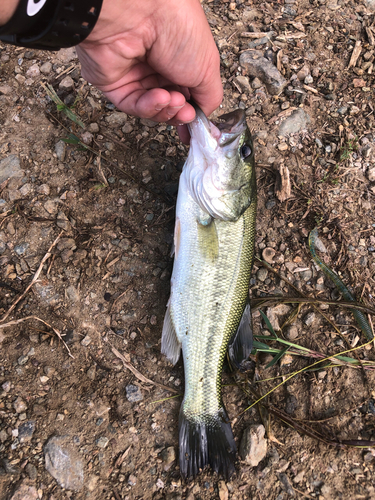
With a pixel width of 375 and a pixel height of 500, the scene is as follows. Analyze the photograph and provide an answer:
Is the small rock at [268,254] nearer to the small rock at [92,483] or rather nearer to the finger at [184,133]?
the finger at [184,133]

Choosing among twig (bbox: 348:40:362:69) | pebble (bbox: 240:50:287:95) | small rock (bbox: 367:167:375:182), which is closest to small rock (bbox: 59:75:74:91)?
pebble (bbox: 240:50:287:95)

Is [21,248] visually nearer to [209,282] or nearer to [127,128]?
[127,128]

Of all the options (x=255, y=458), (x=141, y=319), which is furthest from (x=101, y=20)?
(x=255, y=458)

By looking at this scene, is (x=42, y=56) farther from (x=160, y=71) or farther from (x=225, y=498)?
(x=225, y=498)

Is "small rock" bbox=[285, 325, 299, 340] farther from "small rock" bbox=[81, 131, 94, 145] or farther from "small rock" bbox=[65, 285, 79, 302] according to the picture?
"small rock" bbox=[81, 131, 94, 145]

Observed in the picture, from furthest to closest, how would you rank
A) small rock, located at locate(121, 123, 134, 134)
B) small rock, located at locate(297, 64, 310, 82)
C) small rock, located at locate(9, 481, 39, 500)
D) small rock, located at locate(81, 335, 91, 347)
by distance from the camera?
1. small rock, located at locate(297, 64, 310, 82)
2. small rock, located at locate(121, 123, 134, 134)
3. small rock, located at locate(81, 335, 91, 347)
4. small rock, located at locate(9, 481, 39, 500)

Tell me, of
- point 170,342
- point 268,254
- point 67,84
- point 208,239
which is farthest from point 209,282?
point 67,84

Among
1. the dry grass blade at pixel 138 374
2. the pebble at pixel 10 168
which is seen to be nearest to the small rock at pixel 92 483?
the dry grass blade at pixel 138 374
